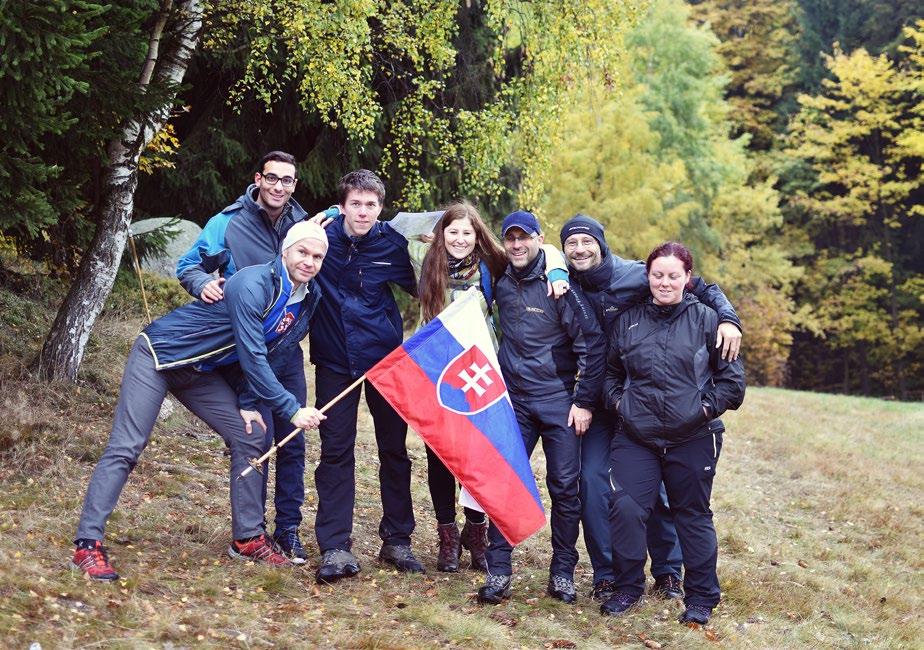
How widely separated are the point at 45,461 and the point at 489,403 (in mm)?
3273

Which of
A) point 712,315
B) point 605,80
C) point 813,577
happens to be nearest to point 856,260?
point 605,80

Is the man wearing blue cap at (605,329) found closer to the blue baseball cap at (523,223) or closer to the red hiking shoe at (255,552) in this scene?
the blue baseball cap at (523,223)

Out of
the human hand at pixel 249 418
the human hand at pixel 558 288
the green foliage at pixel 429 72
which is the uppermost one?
the green foliage at pixel 429 72

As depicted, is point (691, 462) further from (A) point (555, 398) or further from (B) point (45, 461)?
(B) point (45, 461)

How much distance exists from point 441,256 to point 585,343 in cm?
94

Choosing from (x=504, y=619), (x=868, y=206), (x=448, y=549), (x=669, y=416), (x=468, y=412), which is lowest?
(x=504, y=619)

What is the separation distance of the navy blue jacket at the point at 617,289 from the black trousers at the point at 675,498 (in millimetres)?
704

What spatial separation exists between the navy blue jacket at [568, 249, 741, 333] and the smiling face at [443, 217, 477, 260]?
63cm

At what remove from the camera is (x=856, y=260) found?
3156cm

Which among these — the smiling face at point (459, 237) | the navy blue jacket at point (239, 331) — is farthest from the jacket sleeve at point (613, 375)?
the navy blue jacket at point (239, 331)

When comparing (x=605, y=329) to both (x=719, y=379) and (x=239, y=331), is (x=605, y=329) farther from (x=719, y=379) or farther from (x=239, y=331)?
(x=239, y=331)

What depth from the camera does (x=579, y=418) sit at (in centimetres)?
556

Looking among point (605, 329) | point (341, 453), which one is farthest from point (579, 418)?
point (341, 453)

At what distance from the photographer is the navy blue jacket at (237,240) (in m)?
5.44
